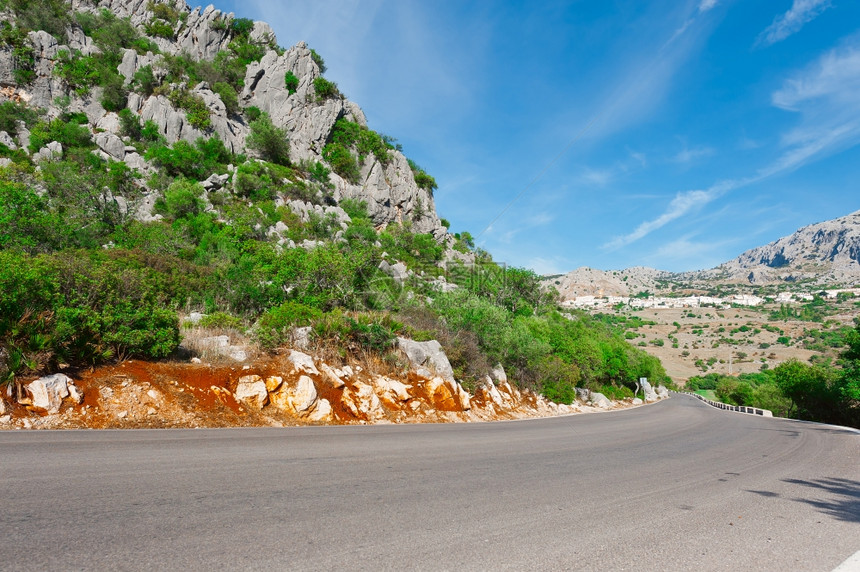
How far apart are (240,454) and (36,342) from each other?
6.25 m

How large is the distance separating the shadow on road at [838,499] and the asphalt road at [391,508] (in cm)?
4

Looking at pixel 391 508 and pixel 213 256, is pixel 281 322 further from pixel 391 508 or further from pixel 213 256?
pixel 213 256

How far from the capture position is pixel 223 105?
55812 mm

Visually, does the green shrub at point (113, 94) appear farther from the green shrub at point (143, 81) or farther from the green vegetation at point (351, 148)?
the green vegetation at point (351, 148)

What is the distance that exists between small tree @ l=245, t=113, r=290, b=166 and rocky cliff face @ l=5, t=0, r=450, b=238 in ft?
5.58

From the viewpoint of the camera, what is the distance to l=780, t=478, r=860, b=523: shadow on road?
4.81 meters

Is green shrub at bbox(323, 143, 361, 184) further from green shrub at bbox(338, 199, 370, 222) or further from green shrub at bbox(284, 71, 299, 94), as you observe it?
green shrub at bbox(284, 71, 299, 94)

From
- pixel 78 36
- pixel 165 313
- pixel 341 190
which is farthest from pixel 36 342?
pixel 78 36

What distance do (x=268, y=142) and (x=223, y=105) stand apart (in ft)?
27.5

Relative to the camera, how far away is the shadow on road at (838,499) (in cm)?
481

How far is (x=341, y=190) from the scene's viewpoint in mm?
59938

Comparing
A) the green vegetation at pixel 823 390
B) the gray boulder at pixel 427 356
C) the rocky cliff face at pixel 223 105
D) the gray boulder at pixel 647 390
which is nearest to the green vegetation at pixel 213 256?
the gray boulder at pixel 427 356

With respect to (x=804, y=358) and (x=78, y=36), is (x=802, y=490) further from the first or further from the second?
(x=804, y=358)

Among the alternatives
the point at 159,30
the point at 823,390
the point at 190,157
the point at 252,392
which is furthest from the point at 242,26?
the point at 823,390
